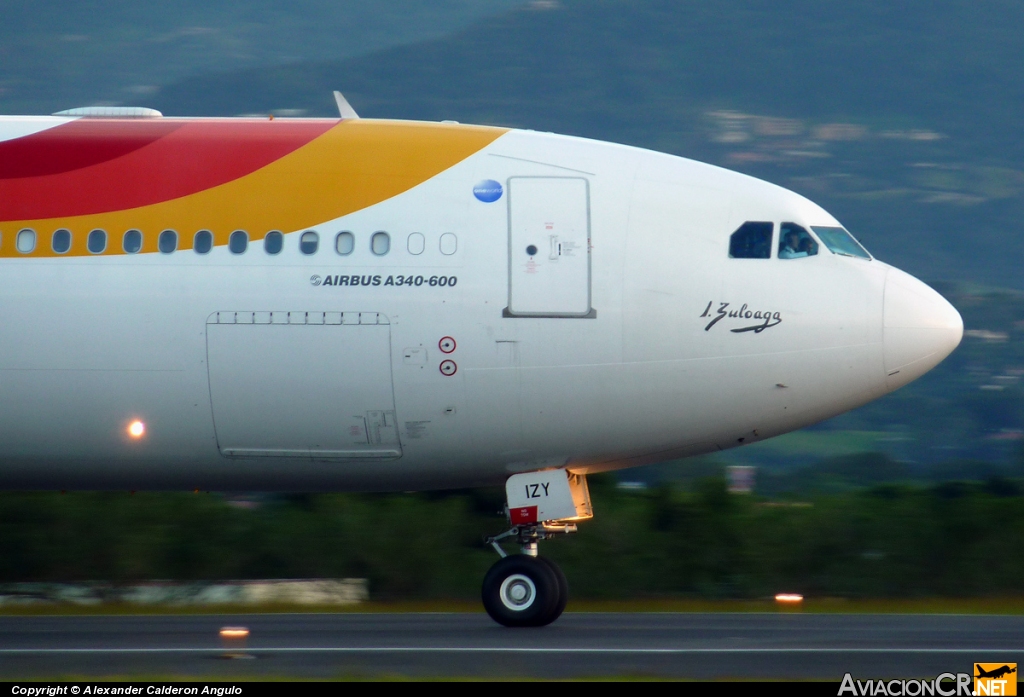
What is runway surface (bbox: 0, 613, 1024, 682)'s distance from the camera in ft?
31.3

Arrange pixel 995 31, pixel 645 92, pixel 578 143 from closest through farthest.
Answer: pixel 578 143, pixel 645 92, pixel 995 31

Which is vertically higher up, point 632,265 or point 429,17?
point 429,17

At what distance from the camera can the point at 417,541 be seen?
56.9ft

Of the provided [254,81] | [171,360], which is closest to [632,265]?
[171,360]

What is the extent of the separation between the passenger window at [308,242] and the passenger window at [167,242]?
3.91 feet

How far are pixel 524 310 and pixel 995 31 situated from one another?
157 m

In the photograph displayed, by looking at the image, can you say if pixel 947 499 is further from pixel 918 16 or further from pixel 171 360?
pixel 918 16

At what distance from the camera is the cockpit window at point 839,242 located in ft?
39.2

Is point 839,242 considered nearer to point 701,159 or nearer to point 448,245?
point 448,245

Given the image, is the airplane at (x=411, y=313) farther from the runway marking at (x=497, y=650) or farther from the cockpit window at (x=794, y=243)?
the runway marking at (x=497, y=650)

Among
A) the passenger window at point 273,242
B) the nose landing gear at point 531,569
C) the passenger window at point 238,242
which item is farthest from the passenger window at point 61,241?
the nose landing gear at point 531,569

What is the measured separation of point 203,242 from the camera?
11.7 meters

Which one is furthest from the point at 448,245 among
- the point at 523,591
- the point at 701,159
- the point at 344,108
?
the point at 701,159
